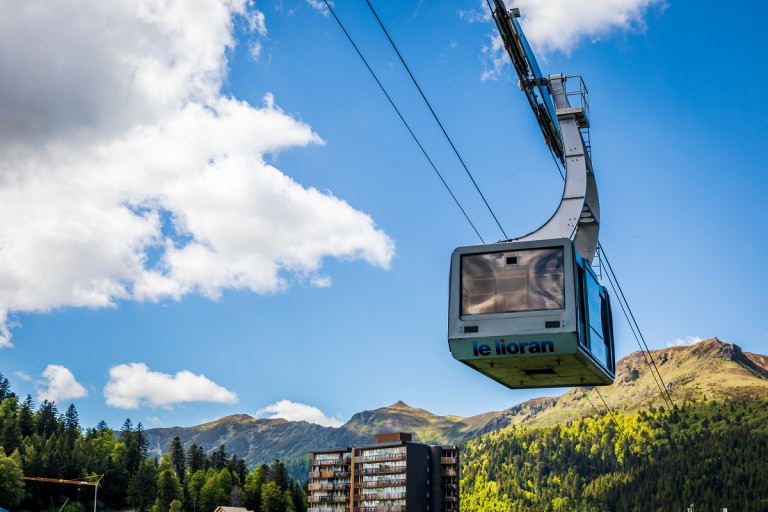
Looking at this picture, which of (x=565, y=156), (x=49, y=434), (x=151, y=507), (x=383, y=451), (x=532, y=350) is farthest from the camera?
(x=49, y=434)

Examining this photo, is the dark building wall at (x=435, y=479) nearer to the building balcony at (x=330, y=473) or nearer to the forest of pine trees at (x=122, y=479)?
the building balcony at (x=330, y=473)

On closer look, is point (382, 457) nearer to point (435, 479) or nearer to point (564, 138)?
point (435, 479)

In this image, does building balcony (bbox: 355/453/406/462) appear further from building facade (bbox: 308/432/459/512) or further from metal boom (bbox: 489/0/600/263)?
metal boom (bbox: 489/0/600/263)

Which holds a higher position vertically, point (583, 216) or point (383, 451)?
point (583, 216)

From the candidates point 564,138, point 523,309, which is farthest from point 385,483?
point 523,309

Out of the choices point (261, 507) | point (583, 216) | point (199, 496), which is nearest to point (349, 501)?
point (261, 507)

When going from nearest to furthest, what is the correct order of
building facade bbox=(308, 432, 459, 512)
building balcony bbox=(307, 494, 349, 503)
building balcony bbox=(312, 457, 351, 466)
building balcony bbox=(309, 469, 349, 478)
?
building facade bbox=(308, 432, 459, 512) → building balcony bbox=(307, 494, 349, 503) → building balcony bbox=(309, 469, 349, 478) → building balcony bbox=(312, 457, 351, 466)

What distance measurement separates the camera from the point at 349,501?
5881 inches

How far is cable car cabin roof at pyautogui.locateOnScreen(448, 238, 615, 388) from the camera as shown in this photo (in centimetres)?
2055

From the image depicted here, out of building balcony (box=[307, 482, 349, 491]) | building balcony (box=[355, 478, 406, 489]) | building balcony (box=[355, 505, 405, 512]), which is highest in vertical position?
building balcony (box=[355, 478, 406, 489])

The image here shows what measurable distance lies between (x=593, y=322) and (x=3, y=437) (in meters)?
178

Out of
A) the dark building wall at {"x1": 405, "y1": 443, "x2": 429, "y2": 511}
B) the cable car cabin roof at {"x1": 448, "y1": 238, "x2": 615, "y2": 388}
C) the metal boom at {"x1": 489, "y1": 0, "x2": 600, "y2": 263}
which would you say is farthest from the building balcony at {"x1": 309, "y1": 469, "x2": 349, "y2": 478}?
the cable car cabin roof at {"x1": 448, "y1": 238, "x2": 615, "y2": 388}

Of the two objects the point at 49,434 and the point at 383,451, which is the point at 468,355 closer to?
the point at 383,451

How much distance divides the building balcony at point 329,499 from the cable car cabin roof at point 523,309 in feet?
443
